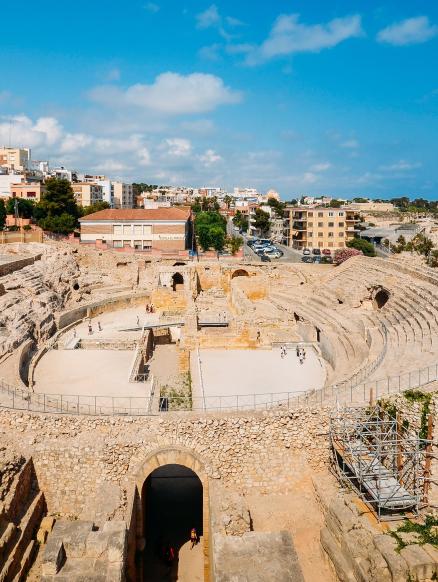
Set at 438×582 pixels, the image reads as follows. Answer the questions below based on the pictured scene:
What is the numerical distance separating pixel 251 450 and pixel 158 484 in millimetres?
5423

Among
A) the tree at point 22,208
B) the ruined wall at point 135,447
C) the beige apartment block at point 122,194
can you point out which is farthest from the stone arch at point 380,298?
the beige apartment block at point 122,194

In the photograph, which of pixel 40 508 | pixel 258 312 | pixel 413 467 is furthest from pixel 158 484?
pixel 258 312

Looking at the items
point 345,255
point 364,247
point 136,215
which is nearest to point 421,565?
point 345,255

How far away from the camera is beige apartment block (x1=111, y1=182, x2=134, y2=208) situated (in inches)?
4088

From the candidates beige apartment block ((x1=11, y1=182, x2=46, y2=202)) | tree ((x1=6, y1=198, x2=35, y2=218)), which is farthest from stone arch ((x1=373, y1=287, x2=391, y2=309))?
beige apartment block ((x1=11, y1=182, x2=46, y2=202))

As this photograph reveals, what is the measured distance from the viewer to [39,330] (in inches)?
999

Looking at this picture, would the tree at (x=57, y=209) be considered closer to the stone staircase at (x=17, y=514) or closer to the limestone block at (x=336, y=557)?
the stone staircase at (x=17, y=514)

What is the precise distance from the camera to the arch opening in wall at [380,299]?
28.8 metres

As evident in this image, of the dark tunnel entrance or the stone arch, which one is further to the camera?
the stone arch

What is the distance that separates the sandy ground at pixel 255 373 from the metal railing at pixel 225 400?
32 centimetres

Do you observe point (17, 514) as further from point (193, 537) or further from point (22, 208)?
point (22, 208)

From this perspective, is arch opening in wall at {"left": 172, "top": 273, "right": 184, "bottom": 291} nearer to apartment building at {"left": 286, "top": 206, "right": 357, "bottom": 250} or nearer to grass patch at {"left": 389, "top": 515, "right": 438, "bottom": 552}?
apartment building at {"left": 286, "top": 206, "right": 357, "bottom": 250}

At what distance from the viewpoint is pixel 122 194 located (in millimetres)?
106312

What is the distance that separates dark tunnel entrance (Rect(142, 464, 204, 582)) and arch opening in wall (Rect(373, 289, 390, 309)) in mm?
16689
